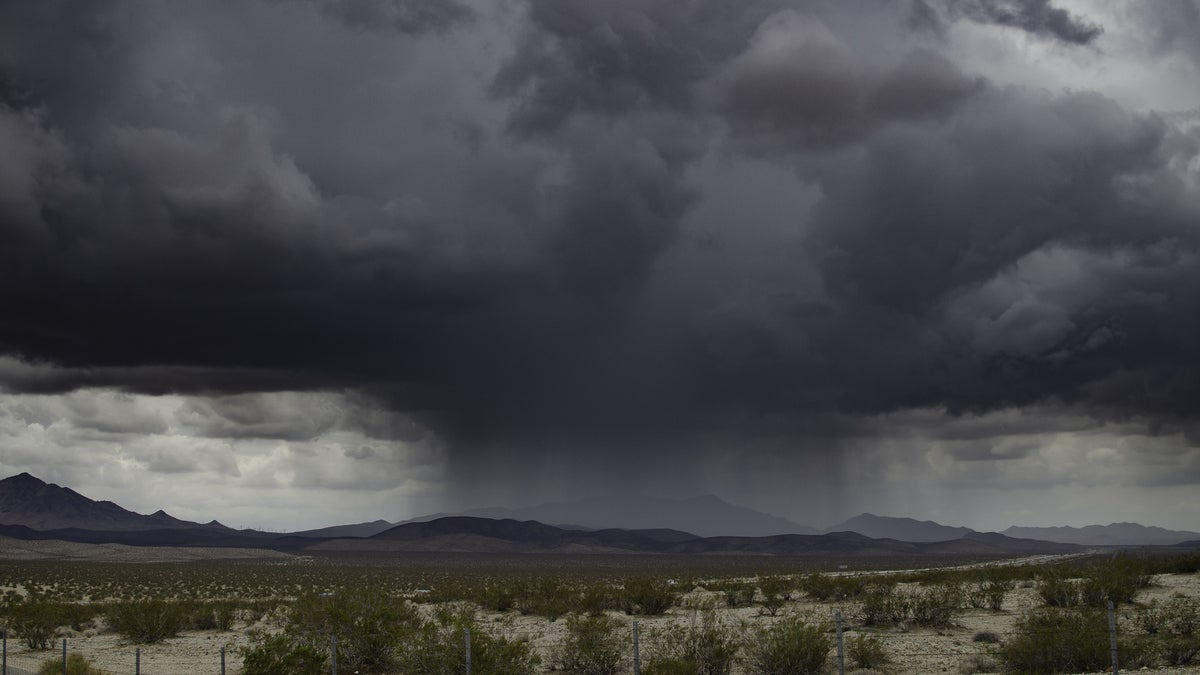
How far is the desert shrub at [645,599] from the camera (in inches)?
2031

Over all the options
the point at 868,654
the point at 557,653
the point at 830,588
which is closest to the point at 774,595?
the point at 830,588

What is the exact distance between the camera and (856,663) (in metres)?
32.9

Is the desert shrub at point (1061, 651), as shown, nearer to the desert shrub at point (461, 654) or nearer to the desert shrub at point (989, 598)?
the desert shrub at point (461, 654)

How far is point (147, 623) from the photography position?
5272 cm

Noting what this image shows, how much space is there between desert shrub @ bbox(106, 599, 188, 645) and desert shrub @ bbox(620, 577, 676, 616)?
24.8 m

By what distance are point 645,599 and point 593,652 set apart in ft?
60.8

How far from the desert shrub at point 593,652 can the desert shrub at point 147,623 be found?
93.0ft

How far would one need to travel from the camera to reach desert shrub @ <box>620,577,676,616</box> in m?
Result: 51.6

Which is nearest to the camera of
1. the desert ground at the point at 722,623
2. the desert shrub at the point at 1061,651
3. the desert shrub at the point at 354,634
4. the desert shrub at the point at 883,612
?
the desert shrub at the point at 1061,651

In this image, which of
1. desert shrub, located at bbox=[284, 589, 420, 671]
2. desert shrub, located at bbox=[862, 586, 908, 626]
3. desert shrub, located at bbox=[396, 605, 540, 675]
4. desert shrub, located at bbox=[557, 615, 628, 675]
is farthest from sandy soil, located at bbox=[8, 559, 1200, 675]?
desert shrub, located at bbox=[396, 605, 540, 675]

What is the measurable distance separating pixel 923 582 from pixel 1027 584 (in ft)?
21.5

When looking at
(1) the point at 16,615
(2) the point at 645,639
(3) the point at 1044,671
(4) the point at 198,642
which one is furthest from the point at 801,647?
(1) the point at 16,615

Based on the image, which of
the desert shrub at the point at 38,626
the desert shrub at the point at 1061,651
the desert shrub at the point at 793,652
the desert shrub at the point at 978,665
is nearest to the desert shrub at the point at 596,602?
the desert shrub at the point at 793,652

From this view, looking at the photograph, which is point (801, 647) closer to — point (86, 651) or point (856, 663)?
point (856, 663)
